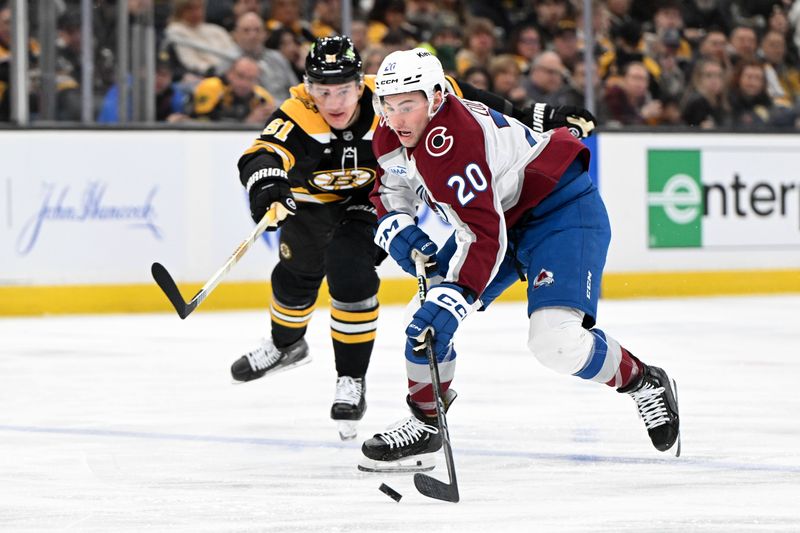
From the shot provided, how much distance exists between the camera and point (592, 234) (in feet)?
11.2

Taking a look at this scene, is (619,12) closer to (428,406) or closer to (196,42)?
(196,42)

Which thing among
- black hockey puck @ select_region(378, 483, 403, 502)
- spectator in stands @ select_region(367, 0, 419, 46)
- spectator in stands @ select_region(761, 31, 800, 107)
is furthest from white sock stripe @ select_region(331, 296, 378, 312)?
spectator in stands @ select_region(761, 31, 800, 107)

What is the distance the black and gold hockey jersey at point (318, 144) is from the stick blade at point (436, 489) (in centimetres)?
143

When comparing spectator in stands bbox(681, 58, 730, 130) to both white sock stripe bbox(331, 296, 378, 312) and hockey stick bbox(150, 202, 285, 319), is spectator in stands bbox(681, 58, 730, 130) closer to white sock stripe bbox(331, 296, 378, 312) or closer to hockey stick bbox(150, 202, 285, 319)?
white sock stripe bbox(331, 296, 378, 312)

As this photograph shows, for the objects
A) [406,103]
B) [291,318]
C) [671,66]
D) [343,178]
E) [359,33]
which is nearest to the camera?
[406,103]

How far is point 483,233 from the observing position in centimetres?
307

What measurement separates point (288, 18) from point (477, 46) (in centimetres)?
119

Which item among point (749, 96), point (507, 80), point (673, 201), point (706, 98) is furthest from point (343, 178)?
point (749, 96)

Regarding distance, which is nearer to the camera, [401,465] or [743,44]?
[401,465]

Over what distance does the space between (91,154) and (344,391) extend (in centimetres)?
389

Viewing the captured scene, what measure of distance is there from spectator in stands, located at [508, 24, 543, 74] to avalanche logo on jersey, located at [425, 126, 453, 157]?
17.9ft

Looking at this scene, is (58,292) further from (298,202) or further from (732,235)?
(732,235)

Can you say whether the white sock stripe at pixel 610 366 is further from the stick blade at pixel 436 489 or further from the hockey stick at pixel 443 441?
the stick blade at pixel 436 489

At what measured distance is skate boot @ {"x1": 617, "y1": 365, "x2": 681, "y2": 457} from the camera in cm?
342
